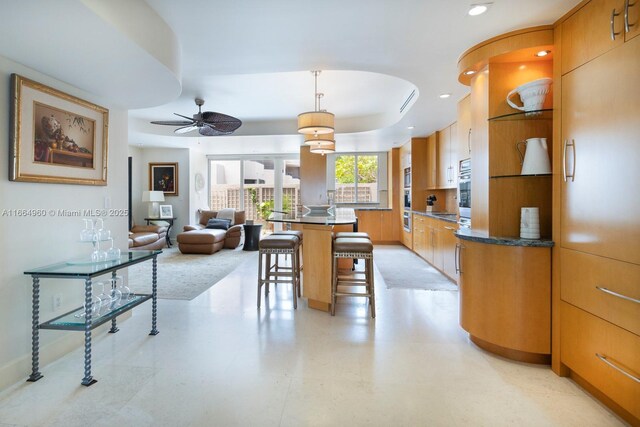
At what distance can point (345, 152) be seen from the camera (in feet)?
27.5

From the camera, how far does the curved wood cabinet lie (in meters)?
2.12

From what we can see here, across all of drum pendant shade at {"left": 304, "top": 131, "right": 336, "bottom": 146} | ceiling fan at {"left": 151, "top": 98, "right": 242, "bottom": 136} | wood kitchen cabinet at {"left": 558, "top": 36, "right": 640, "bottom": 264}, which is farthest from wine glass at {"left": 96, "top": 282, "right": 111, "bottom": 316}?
wood kitchen cabinet at {"left": 558, "top": 36, "right": 640, "bottom": 264}

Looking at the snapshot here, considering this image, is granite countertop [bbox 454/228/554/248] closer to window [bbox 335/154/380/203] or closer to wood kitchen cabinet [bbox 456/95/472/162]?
wood kitchen cabinet [bbox 456/95/472/162]

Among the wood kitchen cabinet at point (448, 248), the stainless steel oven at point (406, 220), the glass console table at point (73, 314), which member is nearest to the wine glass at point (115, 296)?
the glass console table at point (73, 314)

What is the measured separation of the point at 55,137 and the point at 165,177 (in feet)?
20.6

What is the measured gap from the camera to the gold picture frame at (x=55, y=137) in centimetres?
197

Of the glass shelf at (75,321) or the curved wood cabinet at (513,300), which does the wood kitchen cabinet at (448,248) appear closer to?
the curved wood cabinet at (513,300)

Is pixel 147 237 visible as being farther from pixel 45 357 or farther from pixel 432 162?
pixel 432 162

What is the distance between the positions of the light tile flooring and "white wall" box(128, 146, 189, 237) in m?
5.53

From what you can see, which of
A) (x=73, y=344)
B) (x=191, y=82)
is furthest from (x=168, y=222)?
(x=73, y=344)

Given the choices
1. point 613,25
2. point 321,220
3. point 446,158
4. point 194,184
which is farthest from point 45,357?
point 194,184

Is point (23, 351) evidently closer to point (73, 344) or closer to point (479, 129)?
point (73, 344)

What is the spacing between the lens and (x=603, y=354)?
1.70m

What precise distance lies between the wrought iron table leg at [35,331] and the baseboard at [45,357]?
0.06 meters
